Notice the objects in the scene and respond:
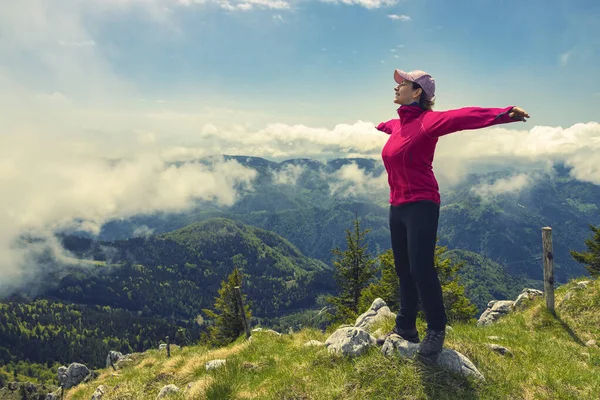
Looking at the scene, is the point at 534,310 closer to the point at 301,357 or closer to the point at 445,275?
the point at 301,357

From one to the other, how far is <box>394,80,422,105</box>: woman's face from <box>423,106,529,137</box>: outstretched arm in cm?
66

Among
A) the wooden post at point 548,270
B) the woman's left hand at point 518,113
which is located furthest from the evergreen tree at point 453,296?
the woman's left hand at point 518,113

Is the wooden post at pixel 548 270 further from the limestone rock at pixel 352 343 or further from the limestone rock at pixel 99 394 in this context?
the limestone rock at pixel 99 394

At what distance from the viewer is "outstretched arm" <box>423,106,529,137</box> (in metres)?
4.74

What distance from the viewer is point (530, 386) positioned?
20.8ft

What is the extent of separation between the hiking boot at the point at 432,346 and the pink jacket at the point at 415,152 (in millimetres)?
2629

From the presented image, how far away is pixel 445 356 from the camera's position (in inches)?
257

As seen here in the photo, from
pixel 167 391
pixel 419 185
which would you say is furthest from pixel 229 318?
pixel 419 185

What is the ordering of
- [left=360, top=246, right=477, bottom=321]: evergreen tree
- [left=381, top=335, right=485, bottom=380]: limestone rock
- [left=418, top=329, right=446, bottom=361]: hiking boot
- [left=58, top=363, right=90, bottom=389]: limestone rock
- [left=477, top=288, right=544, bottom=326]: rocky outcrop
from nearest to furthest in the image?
[left=381, top=335, right=485, bottom=380]: limestone rock < [left=418, top=329, right=446, bottom=361]: hiking boot < [left=477, top=288, right=544, bottom=326]: rocky outcrop < [left=360, top=246, right=477, bottom=321]: evergreen tree < [left=58, top=363, right=90, bottom=389]: limestone rock

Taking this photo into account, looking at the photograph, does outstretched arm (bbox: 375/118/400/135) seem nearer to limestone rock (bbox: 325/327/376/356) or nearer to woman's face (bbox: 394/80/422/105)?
woman's face (bbox: 394/80/422/105)

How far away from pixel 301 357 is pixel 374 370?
3.21m

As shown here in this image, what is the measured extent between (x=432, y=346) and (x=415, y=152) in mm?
3695

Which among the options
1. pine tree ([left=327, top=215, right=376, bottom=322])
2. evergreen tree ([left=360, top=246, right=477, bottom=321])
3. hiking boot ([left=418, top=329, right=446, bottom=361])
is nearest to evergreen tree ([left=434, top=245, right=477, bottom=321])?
evergreen tree ([left=360, top=246, right=477, bottom=321])

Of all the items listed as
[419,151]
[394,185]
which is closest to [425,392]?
[394,185]
